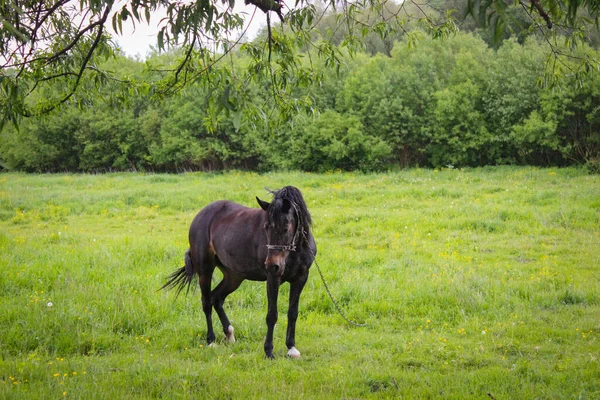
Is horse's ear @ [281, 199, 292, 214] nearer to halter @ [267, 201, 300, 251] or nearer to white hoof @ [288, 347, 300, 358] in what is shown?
halter @ [267, 201, 300, 251]

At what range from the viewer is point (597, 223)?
45.2 feet

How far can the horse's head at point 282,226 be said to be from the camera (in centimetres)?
576

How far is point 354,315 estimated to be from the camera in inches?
314

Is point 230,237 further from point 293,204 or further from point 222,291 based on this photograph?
point 293,204

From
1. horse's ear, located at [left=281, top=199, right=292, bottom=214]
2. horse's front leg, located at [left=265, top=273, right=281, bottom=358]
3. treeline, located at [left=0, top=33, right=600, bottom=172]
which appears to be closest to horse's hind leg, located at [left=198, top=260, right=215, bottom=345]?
horse's front leg, located at [left=265, top=273, right=281, bottom=358]

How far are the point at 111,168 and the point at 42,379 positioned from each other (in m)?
46.3

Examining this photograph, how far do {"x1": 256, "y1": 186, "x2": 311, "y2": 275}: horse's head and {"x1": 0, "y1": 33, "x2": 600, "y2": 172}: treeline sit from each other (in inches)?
837

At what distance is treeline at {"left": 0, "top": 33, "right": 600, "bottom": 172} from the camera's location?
30.2 meters

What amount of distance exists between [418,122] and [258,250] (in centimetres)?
3042

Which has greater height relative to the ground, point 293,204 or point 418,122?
point 418,122

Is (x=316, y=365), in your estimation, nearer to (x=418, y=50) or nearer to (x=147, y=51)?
(x=418, y=50)

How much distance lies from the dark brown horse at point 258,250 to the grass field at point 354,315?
1.69 feet

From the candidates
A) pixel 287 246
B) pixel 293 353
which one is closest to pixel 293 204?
pixel 287 246

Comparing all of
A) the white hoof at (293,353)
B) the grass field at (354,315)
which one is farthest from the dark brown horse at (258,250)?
the grass field at (354,315)
